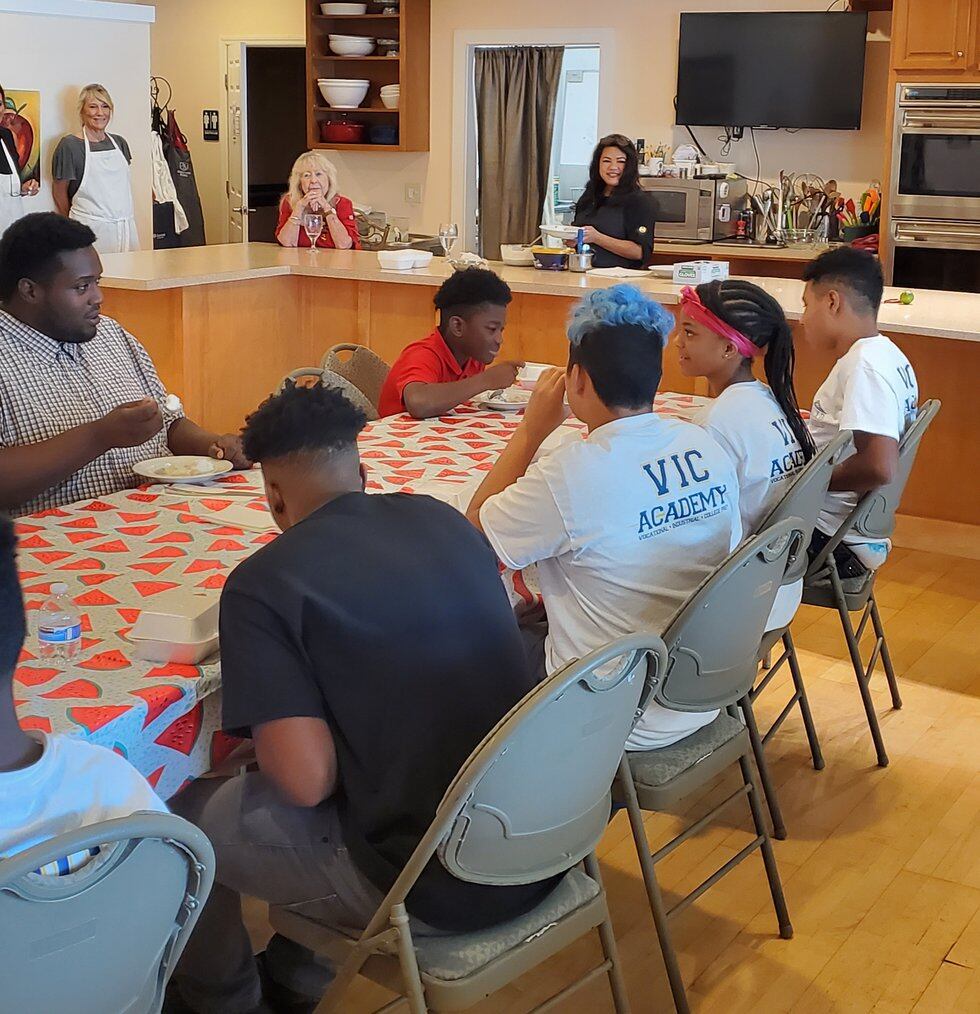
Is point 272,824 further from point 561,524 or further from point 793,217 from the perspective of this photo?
point 793,217

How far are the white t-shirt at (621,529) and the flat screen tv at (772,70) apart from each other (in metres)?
5.91

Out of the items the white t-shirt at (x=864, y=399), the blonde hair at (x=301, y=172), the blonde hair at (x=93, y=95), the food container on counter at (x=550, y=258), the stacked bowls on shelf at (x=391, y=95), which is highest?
the stacked bowls on shelf at (x=391, y=95)

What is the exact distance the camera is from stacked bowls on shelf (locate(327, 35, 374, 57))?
8.59 meters

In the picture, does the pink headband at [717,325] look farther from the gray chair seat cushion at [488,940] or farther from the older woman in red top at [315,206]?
the older woman in red top at [315,206]

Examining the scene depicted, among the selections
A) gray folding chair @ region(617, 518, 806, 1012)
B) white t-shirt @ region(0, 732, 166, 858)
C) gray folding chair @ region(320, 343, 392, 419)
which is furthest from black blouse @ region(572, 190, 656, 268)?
white t-shirt @ region(0, 732, 166, 858)

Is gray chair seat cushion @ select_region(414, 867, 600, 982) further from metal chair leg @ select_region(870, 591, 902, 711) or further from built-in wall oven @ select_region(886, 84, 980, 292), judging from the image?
built-in wall oven @ select_region(886, 84, 980, 292)

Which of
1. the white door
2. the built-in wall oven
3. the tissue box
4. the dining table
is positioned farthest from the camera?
the white door

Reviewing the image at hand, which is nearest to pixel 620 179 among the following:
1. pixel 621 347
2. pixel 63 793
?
pixel 621 347

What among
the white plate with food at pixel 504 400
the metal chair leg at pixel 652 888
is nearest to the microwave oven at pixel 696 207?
the white plate with food at pixel 504 400

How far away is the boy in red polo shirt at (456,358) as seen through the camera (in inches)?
132

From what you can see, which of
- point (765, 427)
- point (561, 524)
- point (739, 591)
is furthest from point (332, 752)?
point (765, 427)

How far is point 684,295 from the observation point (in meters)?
2.77

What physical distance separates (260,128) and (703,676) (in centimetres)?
887

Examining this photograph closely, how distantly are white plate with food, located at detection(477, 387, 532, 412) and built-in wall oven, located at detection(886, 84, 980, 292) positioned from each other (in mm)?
4245
